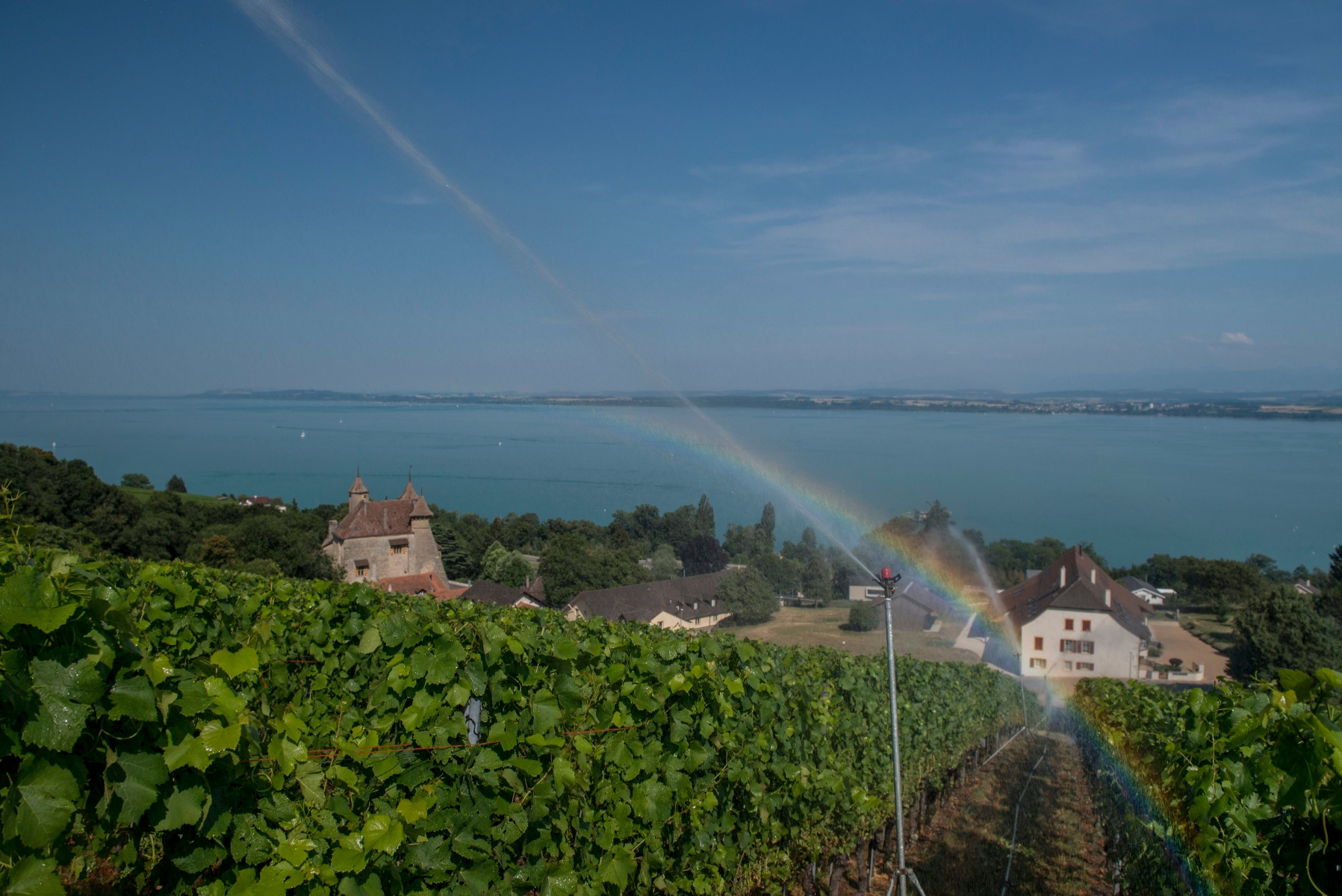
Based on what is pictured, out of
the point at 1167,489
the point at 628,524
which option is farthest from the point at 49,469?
the point at 1167,489

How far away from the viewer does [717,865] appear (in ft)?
15.3

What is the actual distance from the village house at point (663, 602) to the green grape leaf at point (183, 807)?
27557 mm

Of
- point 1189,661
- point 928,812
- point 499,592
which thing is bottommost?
point 1189,661

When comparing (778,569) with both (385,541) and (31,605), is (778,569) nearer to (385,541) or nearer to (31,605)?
(385,541)

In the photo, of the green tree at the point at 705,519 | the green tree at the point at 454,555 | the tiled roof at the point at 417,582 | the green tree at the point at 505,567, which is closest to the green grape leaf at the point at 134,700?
the tiled roof at the point at 417,582

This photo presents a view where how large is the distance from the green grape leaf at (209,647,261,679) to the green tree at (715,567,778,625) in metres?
33.9

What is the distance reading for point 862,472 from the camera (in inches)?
1487

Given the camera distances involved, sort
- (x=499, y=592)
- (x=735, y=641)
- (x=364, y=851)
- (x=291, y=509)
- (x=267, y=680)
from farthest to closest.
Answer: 1. (x=291, y=509)
2. (x=499, y=592)
3. (x=735, y=641)
4. (x=267, y=680)
5. (x=364, y=851)

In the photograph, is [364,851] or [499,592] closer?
[364,851]

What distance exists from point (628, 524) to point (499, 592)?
18.9 metres

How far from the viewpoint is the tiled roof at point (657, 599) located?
3141 cm

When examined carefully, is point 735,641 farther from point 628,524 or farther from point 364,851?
point 628,524

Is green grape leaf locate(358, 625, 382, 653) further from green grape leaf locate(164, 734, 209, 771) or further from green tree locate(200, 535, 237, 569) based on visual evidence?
green tree locate(200, 535, 237, 569)

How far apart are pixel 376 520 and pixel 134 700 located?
127 ft
